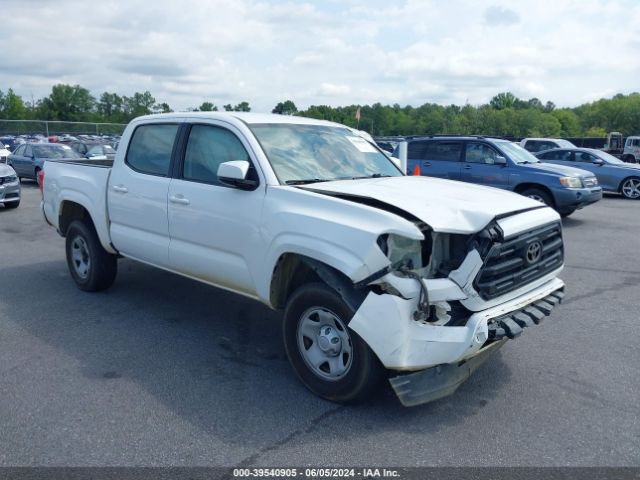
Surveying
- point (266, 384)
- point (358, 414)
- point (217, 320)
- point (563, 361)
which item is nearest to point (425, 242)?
point (358, 414)

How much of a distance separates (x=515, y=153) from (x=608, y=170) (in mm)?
6224

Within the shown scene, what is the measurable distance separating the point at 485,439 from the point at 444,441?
0.25 m

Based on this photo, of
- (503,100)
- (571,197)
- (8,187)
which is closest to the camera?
(571,197)

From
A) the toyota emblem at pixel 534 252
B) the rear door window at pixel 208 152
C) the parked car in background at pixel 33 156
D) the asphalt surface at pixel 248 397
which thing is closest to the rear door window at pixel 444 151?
the asphalt surface at pixel 248 397

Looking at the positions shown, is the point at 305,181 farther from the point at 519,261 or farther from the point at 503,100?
the point at 503,100

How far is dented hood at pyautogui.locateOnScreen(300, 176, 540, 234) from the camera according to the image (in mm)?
3574

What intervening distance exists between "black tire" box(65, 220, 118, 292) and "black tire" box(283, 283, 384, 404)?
3.07 meters

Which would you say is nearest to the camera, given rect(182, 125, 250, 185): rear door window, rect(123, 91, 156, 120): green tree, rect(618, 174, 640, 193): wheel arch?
rect(182, 125, 250, 185): rear door window

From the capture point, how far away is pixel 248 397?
13.0ft

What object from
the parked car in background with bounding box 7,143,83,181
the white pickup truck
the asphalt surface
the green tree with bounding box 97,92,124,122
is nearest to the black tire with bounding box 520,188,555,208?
the asphalt surface

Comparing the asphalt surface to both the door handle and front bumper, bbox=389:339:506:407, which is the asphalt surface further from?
the door handle

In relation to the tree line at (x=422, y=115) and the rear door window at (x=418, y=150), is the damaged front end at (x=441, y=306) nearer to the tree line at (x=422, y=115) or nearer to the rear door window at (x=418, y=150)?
the rear door window at (x=418, y=150)

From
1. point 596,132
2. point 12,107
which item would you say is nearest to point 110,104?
point 12,107

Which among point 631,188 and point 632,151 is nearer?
point 631,188
